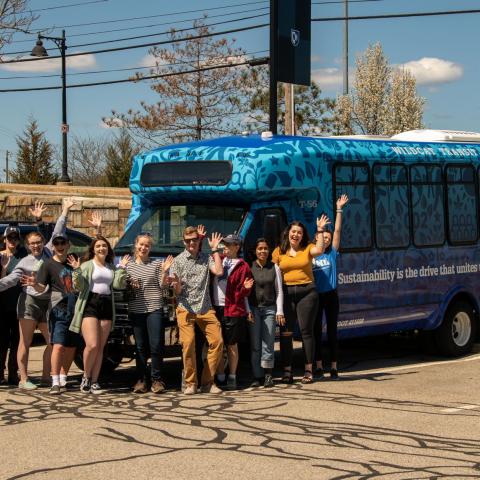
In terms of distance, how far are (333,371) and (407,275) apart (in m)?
2.06

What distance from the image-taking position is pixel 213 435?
8.12 meters

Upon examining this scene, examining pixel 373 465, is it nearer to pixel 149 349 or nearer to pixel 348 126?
pixel 149 349

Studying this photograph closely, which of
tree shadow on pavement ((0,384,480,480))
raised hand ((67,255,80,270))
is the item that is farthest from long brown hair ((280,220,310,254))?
raised hand ((67,255,80,270))

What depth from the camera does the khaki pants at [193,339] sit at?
10500 millimetres

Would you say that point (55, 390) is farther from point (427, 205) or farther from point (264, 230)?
point (427, 205)

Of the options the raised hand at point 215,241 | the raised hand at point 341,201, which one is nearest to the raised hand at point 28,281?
the raised hand at point 215,241

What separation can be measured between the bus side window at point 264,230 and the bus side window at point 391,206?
5.71 ft

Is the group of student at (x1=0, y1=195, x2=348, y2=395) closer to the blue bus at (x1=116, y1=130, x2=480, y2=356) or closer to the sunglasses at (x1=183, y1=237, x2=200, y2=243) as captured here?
the sunglasses at (x1=183, y1=237, x2=200, y2=243)

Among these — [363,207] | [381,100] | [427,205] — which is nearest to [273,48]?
[427,205]

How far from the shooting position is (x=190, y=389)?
10.5m

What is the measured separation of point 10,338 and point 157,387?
6.22 ft

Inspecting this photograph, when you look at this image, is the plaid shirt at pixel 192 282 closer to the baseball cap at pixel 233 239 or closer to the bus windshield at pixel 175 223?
the baseball cap at pixel 233 239

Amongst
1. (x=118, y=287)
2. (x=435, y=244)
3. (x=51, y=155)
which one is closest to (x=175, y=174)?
(x=118, y=287)

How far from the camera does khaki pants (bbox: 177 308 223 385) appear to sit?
10500 millimetres
